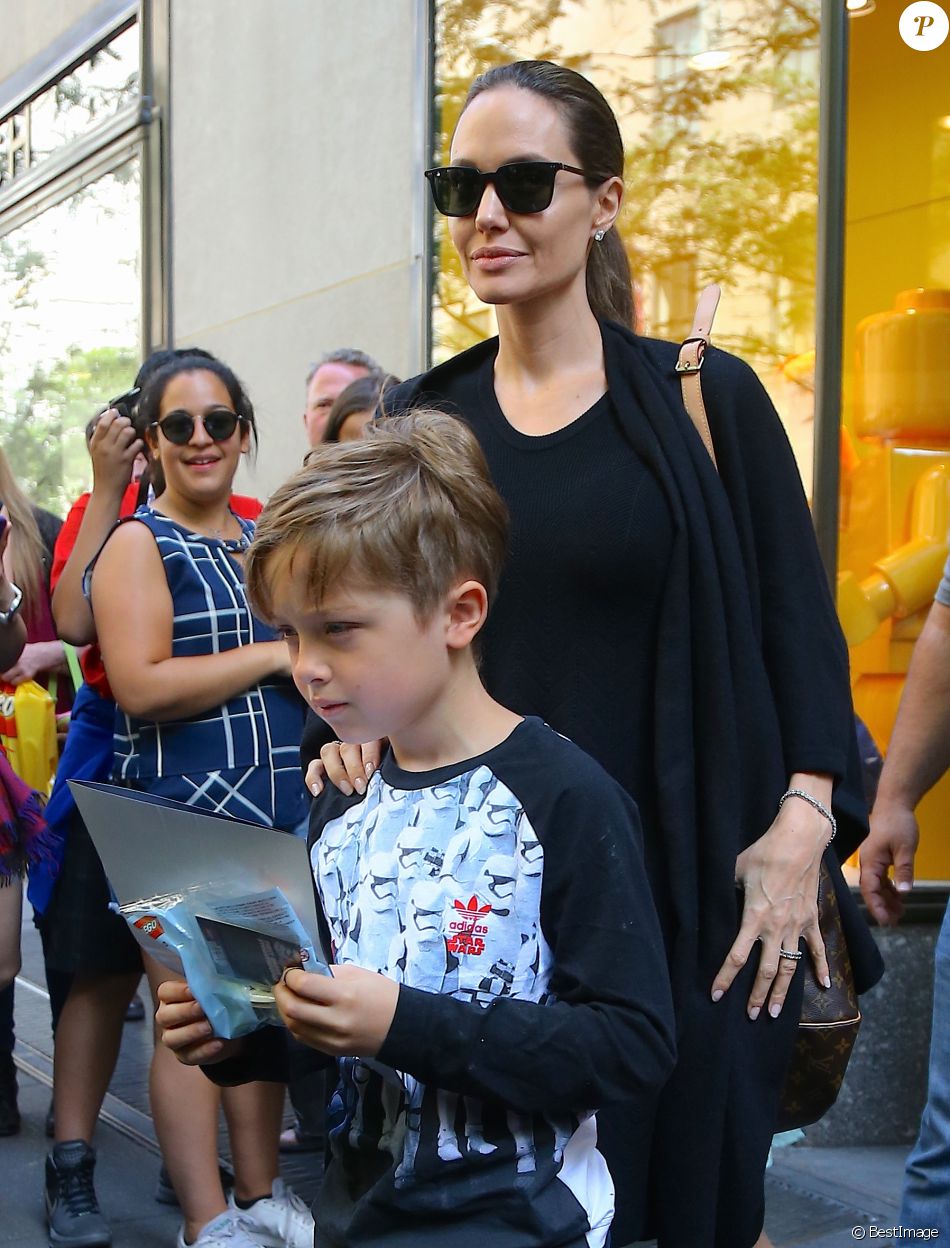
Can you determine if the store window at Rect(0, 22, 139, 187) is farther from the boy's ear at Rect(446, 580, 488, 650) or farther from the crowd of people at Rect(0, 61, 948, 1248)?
the boy's ear at Rect(446, 580, 488, 650)

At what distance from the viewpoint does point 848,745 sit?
229cm

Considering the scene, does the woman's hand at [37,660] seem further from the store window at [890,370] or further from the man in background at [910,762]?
the man in background at [910,762]

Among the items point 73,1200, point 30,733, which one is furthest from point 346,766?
point 30,733

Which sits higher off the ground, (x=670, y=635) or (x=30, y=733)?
(x=670, y=635)

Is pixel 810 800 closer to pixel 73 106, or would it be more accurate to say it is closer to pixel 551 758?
pixel 551 758

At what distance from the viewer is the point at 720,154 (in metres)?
5.45

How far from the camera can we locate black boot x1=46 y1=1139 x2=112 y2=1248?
151 inches

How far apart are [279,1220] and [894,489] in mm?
3014

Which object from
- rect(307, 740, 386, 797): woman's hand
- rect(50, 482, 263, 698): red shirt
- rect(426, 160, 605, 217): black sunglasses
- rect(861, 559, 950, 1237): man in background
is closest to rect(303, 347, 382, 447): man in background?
rect(50, 482, 263, 698): red shirt

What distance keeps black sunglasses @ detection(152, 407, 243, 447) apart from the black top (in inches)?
66.6

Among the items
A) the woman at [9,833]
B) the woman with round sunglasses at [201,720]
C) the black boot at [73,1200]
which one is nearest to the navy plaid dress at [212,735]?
the woman with round sunglasses at [201,720]

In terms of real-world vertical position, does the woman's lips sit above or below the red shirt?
above

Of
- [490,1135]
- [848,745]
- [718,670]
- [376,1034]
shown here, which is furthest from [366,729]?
[848,745]

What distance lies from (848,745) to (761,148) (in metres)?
3.53
